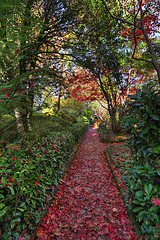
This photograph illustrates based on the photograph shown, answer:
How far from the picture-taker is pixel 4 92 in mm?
1624

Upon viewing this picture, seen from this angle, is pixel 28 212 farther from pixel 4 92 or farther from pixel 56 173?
pixel 4 92

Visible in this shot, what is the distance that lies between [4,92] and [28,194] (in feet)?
5.08

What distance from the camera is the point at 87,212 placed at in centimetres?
256

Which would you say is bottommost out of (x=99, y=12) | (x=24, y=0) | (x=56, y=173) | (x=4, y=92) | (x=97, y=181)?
(x=97, y=181)

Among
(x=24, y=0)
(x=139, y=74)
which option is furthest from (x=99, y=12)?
(x=139, y=74)

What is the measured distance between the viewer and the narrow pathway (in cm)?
205

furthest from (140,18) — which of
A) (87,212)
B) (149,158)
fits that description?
(87,212)

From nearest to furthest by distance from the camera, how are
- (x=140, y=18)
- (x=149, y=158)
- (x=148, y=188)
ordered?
(x=148, y=188), (x=149, y=158), (x=140, y=18)

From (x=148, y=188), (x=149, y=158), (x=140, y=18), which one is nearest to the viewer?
(x=148, y=188)

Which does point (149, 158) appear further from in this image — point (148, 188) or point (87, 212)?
point (87, 212)

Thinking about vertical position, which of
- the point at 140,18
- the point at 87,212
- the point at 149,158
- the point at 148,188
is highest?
the point at 140,18

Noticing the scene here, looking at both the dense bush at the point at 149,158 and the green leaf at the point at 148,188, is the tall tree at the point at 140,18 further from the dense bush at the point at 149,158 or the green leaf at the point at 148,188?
the green leaf at the point at 148,188

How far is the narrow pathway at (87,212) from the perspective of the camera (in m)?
2.05

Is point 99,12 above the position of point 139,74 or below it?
A: above
